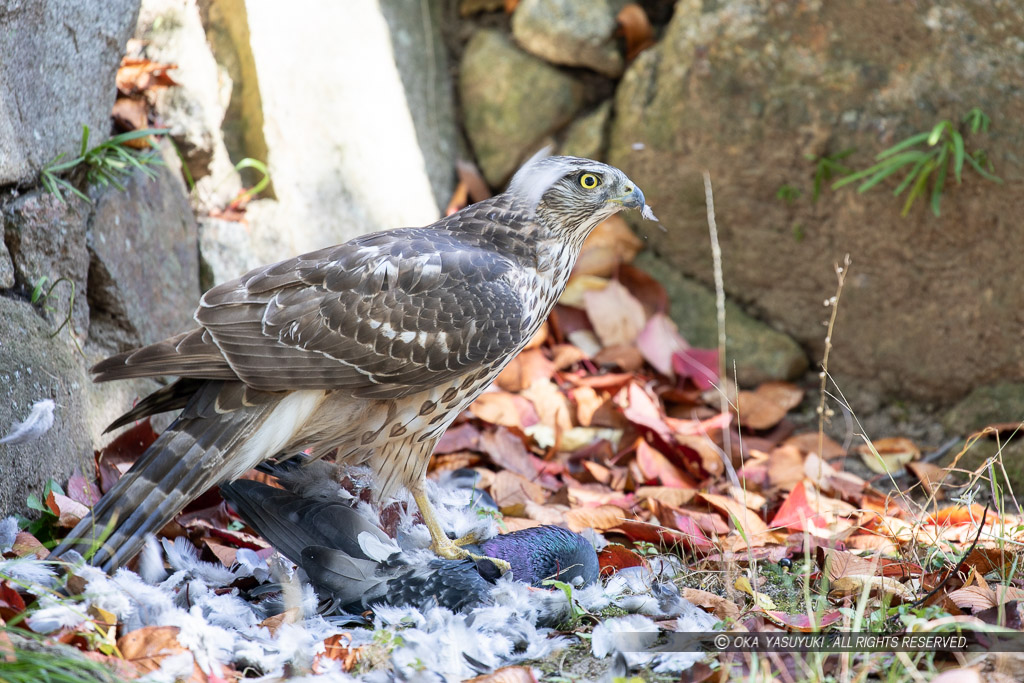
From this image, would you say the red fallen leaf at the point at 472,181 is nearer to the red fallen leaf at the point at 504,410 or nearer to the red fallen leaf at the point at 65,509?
the red fallen leaf at the point at 504,410

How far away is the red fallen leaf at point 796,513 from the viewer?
3436 millimetres

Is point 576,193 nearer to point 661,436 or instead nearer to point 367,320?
point 367,320

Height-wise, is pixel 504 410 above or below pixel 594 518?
above

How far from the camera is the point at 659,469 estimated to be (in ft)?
13.3

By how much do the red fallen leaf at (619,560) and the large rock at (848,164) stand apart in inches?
79.8

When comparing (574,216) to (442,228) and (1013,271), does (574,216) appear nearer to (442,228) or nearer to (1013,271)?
(442,228)

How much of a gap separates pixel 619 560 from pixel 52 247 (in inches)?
84.6

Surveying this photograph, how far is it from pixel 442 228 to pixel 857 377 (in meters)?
2.50

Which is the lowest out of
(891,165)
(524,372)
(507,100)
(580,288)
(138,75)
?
(524,372)

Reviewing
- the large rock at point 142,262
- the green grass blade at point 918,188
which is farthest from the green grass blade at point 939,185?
the large rock at point 142,262

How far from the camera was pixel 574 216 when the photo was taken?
10.4ft

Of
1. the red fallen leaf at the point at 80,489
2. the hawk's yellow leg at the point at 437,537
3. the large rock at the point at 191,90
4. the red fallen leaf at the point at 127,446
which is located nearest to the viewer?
the red fallen leaf at the point at 80,489

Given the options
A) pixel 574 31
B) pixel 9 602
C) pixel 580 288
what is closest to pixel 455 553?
pixel 9 602

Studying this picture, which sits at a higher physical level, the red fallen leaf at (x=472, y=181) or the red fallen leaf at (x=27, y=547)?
the red fallen leaf at (x=472, y=181)
